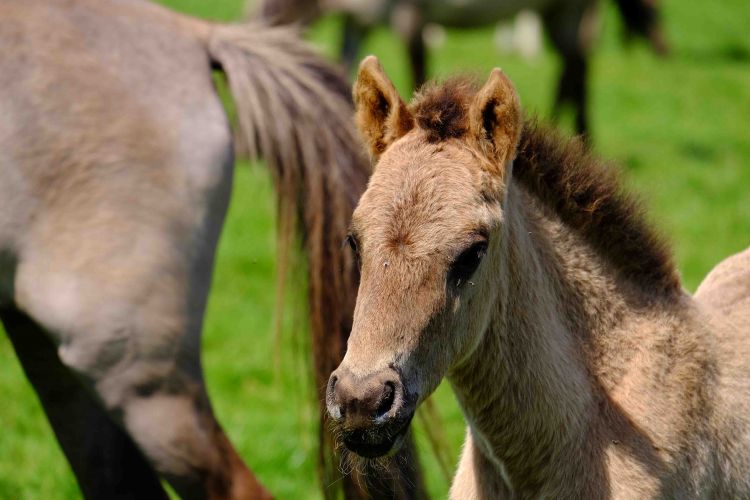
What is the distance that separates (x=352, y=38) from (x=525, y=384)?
7623 mm

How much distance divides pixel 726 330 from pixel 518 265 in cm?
74

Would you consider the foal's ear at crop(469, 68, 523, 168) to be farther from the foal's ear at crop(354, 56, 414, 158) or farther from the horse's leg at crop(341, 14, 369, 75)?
the horse's leg at crop(341, 14, 369, 75)

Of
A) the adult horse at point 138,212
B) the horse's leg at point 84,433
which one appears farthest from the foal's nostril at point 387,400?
the horse's leg at point 84,433

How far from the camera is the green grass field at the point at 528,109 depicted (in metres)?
4.46

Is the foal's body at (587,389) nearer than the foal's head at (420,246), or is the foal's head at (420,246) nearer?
the foal's head at (420,246)

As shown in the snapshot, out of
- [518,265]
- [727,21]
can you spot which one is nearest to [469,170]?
[518,265]

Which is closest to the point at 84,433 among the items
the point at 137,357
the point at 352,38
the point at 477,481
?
the point at 137,357

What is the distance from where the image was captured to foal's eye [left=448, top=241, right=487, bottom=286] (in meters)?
2.47

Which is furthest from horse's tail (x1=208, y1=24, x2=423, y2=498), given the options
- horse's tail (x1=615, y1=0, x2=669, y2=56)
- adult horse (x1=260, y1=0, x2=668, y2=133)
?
horse's tail (x1=615, y1=0, x2=669, y2=56)

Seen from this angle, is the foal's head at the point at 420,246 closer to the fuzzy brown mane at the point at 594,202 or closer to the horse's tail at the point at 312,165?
the fuzzy brown mane at the point at 594,202

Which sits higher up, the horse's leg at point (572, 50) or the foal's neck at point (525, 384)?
the foal's neck at point (525, 384)

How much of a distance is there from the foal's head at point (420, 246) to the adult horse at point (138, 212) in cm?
72

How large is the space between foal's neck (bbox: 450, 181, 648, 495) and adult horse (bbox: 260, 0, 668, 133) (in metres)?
6.50

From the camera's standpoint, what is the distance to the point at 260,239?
7477 millimetres
